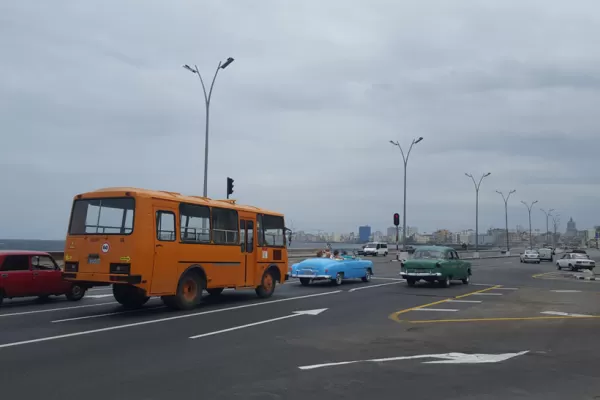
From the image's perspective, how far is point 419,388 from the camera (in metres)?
7.11

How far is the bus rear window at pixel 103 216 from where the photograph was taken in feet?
44.0

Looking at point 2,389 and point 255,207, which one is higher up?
point 255,207

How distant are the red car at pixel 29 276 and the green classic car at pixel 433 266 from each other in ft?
41.7

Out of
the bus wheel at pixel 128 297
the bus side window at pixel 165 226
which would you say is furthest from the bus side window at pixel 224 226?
the bus wheel at pixel 128 297

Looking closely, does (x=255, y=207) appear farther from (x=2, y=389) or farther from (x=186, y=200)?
(x=2, y=389)

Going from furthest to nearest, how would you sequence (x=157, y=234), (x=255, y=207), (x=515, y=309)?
(x=255, y=207), (x=515, y=309), (x=157, y=234)

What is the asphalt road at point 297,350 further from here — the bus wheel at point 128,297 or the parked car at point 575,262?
the parked car at point 575,262

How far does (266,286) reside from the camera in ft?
59.4

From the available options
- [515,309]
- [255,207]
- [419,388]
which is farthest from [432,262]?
[419,388]

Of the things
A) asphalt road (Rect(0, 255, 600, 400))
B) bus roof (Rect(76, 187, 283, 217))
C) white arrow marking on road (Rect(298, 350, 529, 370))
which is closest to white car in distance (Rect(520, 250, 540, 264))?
asphalt road (Rect(0, 255, 600, 400))

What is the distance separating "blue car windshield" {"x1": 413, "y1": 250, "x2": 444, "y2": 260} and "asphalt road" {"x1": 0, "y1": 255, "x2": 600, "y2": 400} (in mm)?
6259

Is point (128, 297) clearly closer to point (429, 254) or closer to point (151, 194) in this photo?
point (151, 194)

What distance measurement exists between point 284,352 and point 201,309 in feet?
19.9

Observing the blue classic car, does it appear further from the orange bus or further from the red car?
the red car
